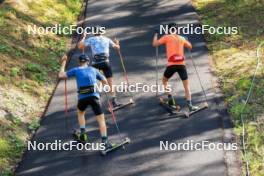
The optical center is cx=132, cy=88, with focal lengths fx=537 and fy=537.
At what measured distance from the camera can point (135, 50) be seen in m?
20.0

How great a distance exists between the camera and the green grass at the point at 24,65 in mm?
14867

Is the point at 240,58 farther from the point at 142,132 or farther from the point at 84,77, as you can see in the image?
the point at 84,77

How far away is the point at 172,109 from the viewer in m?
15.8

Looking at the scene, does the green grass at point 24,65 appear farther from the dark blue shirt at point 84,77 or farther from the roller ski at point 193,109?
the roller ski at point 193,109

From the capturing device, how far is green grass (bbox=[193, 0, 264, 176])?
47.1 feet

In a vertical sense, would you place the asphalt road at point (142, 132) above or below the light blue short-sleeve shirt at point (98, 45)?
below

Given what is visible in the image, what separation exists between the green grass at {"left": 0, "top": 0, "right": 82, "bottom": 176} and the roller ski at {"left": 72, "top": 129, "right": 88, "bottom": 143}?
4.46 feet

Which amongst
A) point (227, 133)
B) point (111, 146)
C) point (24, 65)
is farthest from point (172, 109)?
point (24, 65)

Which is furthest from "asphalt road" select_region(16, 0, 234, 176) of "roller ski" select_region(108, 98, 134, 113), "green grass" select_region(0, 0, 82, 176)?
"green grass" select_region(0, 0, 82, 176)

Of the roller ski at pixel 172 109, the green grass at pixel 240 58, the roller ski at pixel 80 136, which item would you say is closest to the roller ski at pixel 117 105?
the roller ski at pixel 172 109

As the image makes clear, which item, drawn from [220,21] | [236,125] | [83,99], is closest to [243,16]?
[220,21]

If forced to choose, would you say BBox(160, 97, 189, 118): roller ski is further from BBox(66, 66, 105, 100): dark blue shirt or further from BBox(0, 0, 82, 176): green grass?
BBox(0, 0, 82, 176): green grass

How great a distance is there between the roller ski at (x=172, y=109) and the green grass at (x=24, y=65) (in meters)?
3.79

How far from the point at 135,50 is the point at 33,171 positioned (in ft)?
25.6
